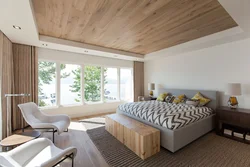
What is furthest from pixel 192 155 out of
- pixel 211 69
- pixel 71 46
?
pixel 71 46

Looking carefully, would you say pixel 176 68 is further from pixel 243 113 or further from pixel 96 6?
pixel 96 6

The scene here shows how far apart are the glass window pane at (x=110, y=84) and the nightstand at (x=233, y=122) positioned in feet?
13.5

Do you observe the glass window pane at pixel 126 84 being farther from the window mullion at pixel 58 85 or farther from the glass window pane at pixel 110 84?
the window mullion at pixel 58 85

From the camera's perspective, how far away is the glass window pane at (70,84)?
15.0ft

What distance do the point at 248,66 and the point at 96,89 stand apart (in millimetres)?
5155

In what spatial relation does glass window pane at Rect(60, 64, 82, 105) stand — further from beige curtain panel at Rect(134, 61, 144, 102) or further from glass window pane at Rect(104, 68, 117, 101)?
beige curtain panel at Rect(134, 61, 144, 102)

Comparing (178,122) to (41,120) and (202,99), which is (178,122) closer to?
(202,99)

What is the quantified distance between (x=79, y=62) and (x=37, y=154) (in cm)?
371

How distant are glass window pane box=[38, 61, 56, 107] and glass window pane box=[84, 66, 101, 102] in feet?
3.87

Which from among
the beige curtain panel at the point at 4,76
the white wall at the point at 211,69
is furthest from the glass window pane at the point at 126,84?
the beige curtain panel at the point at 4,76

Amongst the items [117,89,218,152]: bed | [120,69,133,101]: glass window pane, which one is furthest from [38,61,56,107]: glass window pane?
[120,69,133,101]: glass window pane

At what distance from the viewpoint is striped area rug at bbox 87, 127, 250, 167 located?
2010 millimetres

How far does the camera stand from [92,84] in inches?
206

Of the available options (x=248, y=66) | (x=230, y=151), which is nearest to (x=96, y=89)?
(x=230, y=151)
